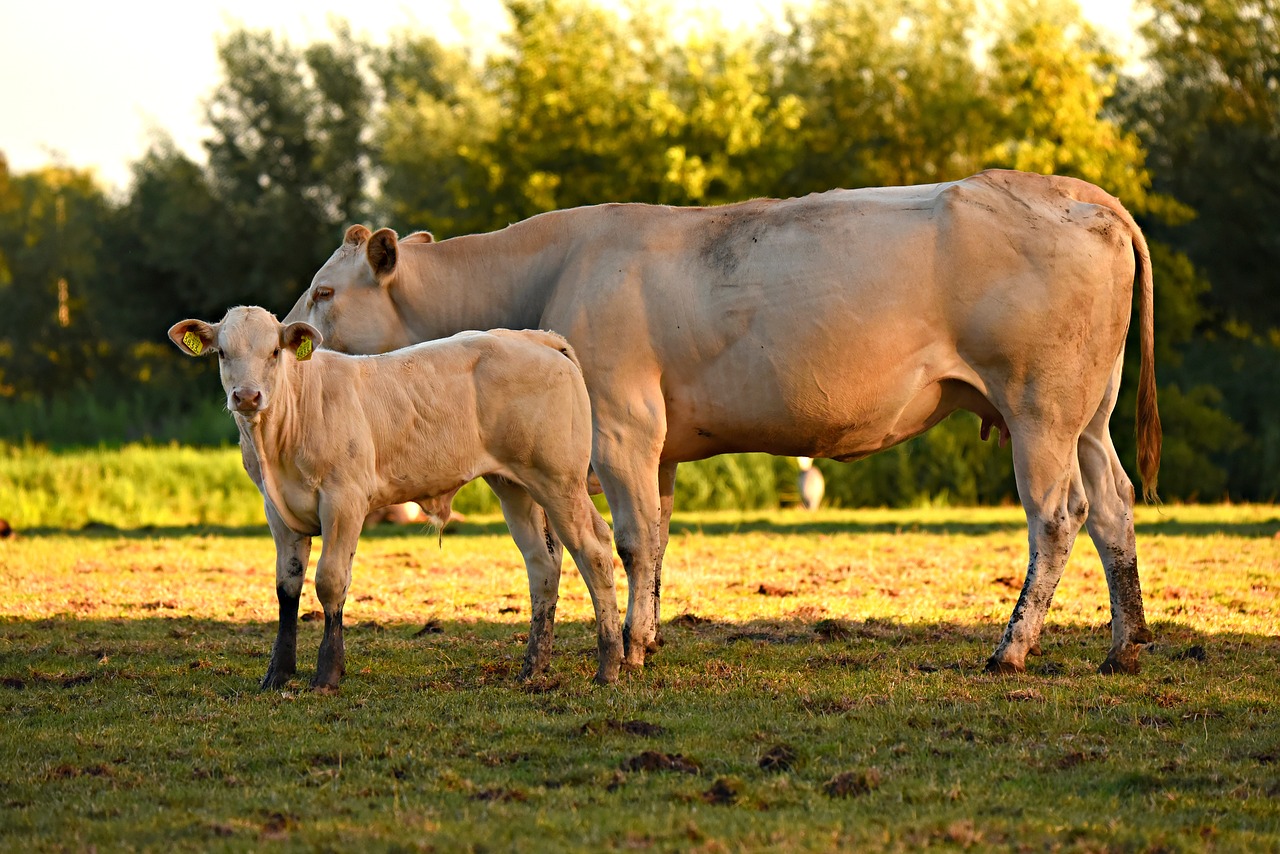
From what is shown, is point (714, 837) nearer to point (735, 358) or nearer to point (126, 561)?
point (735, 358)

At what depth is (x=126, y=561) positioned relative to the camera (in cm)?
1516

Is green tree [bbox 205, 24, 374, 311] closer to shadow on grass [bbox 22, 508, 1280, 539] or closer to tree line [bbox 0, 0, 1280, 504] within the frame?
tree line [bbox 0, 0, 1280, 504]

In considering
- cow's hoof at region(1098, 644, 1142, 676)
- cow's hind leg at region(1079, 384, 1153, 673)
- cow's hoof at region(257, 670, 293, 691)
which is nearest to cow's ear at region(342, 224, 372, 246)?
cow's hoof at region(257, 670, 293, 691)

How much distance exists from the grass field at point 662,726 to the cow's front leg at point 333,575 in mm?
195

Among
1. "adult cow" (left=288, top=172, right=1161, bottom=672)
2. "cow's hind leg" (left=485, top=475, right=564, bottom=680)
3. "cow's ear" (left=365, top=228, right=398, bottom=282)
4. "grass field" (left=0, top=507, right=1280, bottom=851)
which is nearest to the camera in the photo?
"grass field" (left=0, top=507, right=1280, bottom=851)

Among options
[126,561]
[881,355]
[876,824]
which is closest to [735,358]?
[881,355]

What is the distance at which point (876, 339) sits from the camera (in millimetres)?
8898

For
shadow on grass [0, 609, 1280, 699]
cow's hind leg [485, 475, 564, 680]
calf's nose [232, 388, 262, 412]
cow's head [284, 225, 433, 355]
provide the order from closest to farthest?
calf's nose [232, 388, 262, 412], cow's hind leg [485, 475, 564, 680], shadow on grass [0, 609, 1280, 699], cow's head [284, 225, 433, 355]

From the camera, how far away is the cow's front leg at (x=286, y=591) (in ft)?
27.1

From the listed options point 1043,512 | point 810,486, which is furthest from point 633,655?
point 810,486

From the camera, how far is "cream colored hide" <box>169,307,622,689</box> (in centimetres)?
806

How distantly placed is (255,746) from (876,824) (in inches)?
112

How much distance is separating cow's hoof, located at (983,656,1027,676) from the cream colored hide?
210 centimetres

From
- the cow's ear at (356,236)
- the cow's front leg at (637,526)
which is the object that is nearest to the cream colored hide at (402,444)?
the cow's front leg at (637,526)
